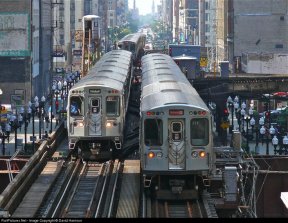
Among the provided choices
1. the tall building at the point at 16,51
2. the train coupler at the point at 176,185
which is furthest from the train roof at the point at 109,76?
the tall building at the point at 16,51

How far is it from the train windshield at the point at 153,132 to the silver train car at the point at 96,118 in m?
5.69

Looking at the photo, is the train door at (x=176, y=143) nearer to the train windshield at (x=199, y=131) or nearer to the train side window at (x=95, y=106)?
the train windshield at (x=199, y=131)

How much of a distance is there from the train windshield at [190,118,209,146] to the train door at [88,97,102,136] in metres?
6.39

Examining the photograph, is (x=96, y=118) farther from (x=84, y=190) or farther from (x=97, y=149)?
(x=84, y=190)

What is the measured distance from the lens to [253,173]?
27828 mm

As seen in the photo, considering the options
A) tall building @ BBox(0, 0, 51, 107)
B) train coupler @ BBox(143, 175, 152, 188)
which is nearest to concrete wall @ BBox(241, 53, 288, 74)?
tall building @ BBox(0, 0, 51, 107)

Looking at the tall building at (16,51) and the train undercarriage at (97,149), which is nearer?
the train undercarriage at (97,149)

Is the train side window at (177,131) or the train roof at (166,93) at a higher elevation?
the train roof at (166,93)

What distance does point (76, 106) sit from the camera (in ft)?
95.5

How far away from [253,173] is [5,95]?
43.9 m

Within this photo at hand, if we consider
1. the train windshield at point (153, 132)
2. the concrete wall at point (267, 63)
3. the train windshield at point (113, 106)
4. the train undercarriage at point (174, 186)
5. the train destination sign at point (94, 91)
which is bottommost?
the train undercarriage at point (174, 186)

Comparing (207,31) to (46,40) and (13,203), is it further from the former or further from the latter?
(13,203)

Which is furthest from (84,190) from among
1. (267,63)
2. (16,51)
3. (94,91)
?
(267,63)

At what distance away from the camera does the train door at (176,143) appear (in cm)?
2344
